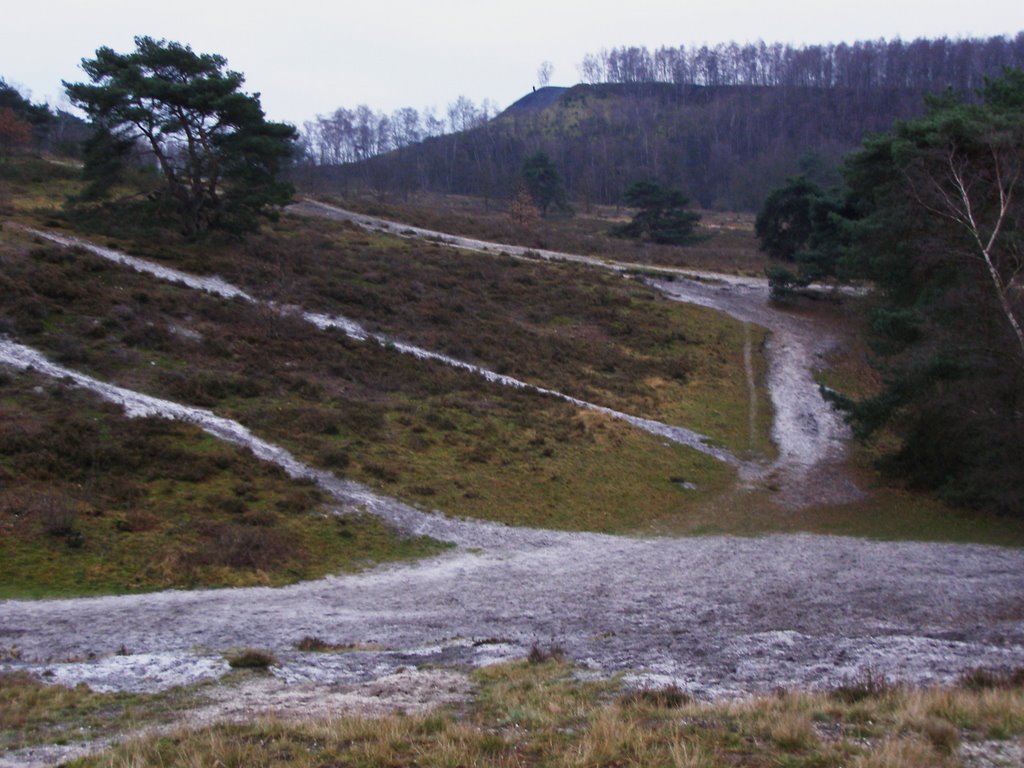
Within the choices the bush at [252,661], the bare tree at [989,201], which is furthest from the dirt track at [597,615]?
the bare tree at [989,201]

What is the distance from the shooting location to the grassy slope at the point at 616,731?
5.95m

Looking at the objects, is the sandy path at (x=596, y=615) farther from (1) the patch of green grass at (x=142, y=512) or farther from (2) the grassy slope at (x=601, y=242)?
(2) the grassy slope at (x=601, y=242)

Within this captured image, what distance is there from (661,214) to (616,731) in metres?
78.7

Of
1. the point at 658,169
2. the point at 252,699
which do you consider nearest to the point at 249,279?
the point at 252,699

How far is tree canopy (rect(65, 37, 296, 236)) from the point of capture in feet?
119

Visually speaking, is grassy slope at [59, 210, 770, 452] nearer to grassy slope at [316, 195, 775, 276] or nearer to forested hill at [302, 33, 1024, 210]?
grassy slope at [316, 195, 775, 276]

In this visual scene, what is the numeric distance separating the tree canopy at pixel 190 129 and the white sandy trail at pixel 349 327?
14.8 feet

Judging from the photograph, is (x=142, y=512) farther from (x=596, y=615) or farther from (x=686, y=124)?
(x=686, y=124)

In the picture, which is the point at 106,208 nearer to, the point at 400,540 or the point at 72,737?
the point at 400,540

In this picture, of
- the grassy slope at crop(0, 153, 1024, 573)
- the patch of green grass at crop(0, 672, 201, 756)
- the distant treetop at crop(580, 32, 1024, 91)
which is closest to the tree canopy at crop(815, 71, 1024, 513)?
the grassy slope at crop(0, 153, 1024, 573)

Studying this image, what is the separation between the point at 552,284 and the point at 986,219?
98.0 ft

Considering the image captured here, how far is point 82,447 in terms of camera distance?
18625 millimetres

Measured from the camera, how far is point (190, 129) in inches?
1511

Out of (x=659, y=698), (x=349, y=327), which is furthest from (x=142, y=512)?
(x=349, y=327)
